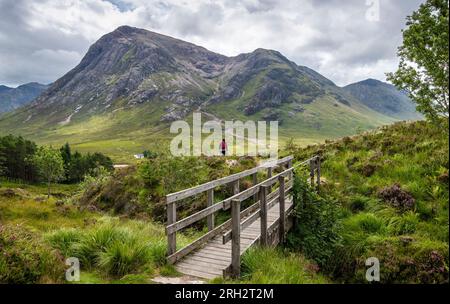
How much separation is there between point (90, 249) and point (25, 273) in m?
1.61

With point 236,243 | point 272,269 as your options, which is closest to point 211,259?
point 236,243

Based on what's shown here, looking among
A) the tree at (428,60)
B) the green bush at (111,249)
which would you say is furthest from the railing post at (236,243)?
the tree at (428,60)

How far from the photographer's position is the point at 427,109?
8547mm

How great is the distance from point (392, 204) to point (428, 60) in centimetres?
620

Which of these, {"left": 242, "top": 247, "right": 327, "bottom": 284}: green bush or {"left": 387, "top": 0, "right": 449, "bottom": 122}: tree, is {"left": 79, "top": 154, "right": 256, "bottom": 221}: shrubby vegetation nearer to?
{"left": 242, "top": 247, "right": 327, "bottom": 284}: green bush

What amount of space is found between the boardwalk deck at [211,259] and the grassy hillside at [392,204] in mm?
2548

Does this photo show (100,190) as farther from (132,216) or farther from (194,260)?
(194,260)

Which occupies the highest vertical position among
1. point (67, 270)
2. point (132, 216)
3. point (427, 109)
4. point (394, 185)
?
point (427, 109)

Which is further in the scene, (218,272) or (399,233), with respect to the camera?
(399,233)

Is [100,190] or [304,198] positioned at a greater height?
[304,198]

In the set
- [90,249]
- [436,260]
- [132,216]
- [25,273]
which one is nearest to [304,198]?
[436,260]

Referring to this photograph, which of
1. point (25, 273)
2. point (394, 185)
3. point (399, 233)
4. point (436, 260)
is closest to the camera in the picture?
point (25, 273)

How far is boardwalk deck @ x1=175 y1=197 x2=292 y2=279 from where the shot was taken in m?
7.42

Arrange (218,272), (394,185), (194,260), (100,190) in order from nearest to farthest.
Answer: (218,272)
(194,260)
(394,185)
(100,190)
